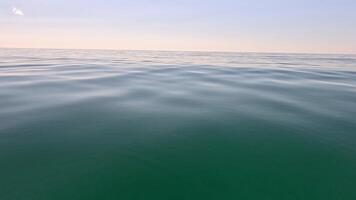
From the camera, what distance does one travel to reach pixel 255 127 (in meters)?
4.02

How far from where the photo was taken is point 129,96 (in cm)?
637

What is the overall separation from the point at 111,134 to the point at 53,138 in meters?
0.95

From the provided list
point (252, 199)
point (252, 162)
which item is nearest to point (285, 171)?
point (252, 162)

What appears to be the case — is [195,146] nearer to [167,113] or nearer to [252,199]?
[252,199]

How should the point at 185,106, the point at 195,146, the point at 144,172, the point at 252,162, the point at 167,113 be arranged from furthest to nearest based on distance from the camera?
the point at 185,106 → the point at 167,113 → the point at 195,146 → the point at 252,162 → the point at 144,172

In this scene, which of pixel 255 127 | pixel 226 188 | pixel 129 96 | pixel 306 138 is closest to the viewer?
pixel 226 188

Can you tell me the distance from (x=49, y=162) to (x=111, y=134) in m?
1.05

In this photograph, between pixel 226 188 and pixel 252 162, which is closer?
pixel 226 188

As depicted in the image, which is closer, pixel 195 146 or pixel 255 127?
pixel 195 146

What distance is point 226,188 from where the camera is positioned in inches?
96.3

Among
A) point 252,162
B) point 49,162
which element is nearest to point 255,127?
point 252,162

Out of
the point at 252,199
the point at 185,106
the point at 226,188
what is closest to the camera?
the point at 252,199

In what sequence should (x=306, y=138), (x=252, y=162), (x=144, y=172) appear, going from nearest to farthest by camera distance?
(x=144, y=172) < (x=252, y=162) < (x=306, y=138)

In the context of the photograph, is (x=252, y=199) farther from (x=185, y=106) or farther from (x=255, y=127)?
(x=185, y=106)
